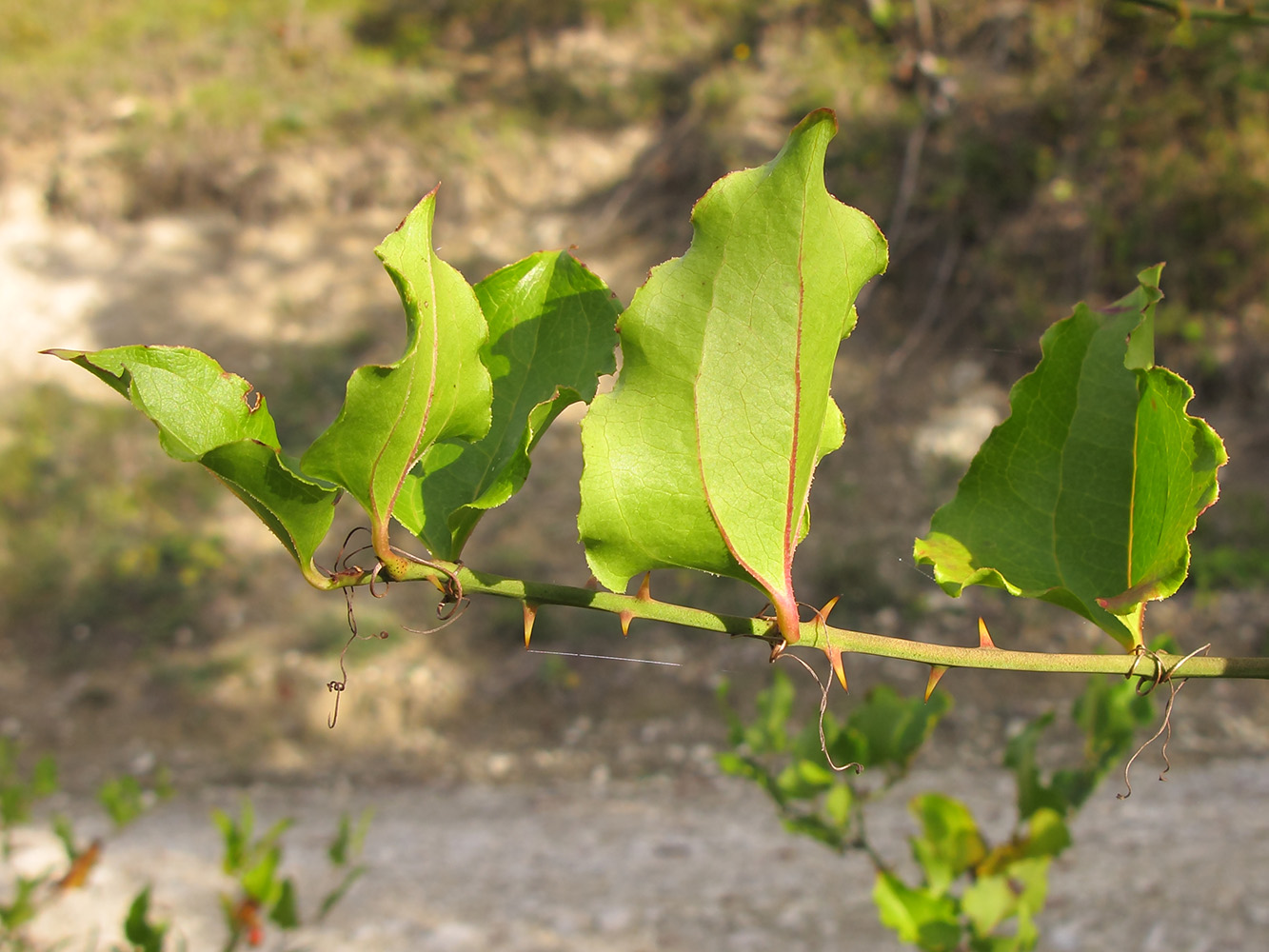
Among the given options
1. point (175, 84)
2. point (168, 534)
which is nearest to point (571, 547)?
point (168, 534)

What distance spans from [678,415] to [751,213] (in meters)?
0.11

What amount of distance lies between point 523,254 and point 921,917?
6368 millimetres

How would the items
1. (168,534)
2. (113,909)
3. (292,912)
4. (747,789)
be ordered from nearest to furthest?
(292,912), (113,909), (747,789), (168,534)

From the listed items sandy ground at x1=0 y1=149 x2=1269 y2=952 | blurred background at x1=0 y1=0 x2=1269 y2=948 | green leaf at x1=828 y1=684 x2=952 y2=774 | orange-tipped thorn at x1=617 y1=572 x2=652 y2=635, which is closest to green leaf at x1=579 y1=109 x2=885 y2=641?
orange-tipped thorn at x1=617 y1=572 x2=652 y2=635

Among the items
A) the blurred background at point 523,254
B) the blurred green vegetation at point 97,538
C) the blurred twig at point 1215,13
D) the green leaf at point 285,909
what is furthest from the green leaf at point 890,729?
the blurred green vegetation at point 97,538

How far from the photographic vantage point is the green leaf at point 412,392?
479 millimetres

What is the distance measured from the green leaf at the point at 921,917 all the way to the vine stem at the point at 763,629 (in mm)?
986

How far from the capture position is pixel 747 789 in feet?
15.3

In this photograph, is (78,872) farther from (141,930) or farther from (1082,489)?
(1082,489)

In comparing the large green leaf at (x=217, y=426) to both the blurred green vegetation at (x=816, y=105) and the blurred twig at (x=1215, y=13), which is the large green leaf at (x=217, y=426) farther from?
the blurred green vegetation at (x=816, y=105)

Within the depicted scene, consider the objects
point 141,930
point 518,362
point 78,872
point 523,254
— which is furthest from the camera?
point 523,254

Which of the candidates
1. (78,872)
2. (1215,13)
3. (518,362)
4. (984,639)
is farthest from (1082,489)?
(78,872)

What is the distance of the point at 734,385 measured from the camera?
20.4 inches

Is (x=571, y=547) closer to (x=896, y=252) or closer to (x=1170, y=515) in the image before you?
(x=896, y=252)
